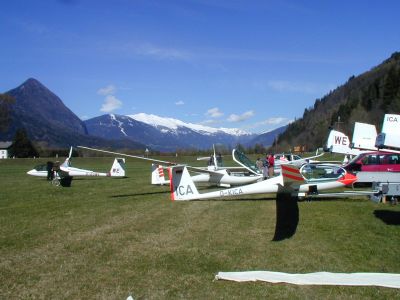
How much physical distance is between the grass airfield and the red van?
18.6ft

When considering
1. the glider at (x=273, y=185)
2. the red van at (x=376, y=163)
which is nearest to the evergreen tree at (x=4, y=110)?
the red van at (x=376, y=163)

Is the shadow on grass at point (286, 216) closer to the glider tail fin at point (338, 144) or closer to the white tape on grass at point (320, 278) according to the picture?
the white tape on grass at point (320, 278)

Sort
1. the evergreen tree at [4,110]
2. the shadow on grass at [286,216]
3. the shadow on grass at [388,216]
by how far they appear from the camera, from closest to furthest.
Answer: the shadow on grass at [286,216] → the shadow on grass at [388,216] → the evergreen tree at [4,110]

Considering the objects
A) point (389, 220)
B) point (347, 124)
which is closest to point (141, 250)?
point (389, 220)

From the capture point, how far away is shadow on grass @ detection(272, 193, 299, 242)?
962cm

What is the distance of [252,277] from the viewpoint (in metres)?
6.23

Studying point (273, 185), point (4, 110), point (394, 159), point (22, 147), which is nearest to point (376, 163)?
point (394, 159)

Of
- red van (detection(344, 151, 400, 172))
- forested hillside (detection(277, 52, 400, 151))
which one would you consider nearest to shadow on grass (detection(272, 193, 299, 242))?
red van (detection(344, 151, 400, 172))

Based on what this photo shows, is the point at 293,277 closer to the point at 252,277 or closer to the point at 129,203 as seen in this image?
the point at 252,277

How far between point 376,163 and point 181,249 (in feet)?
45.2

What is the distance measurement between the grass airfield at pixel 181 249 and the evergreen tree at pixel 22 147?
82.2m

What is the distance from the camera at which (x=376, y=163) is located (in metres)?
19.3

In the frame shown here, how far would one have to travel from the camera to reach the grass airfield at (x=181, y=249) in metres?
5.86

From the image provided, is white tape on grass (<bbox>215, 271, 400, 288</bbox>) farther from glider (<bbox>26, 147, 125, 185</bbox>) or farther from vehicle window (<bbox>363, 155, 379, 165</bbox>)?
glider (<bbox>26, 147, 125, 185</bbox>)
